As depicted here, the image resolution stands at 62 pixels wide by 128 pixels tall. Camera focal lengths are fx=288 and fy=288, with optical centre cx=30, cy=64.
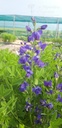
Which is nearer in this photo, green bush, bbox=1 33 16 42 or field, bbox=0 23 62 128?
field, bbox=0 23 62 128

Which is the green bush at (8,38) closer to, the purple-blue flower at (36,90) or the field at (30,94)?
the field at (30,94)

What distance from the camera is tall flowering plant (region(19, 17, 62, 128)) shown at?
1513mm

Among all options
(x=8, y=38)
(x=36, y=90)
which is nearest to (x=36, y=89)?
(x=36, y=90)

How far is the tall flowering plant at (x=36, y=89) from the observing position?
1513 millimetres

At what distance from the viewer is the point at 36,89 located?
158 cm

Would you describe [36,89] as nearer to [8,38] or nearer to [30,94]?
[30,94]

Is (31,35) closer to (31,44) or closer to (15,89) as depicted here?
(31,44)

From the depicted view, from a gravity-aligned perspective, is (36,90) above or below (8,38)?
above

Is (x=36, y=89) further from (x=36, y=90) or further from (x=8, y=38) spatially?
(x=8, y=38)

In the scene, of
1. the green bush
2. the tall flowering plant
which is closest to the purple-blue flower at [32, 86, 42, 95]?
the tall flowering plant

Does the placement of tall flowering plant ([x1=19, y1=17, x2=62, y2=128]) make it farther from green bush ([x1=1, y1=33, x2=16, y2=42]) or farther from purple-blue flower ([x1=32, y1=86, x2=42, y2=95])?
green bush ([x1=1, y1=33, x2=16, y2=42])

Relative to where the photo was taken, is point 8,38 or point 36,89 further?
point 8,38

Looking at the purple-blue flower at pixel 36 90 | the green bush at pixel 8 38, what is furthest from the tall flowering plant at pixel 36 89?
the green bush at pixel 8 38

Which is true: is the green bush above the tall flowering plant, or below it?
below
